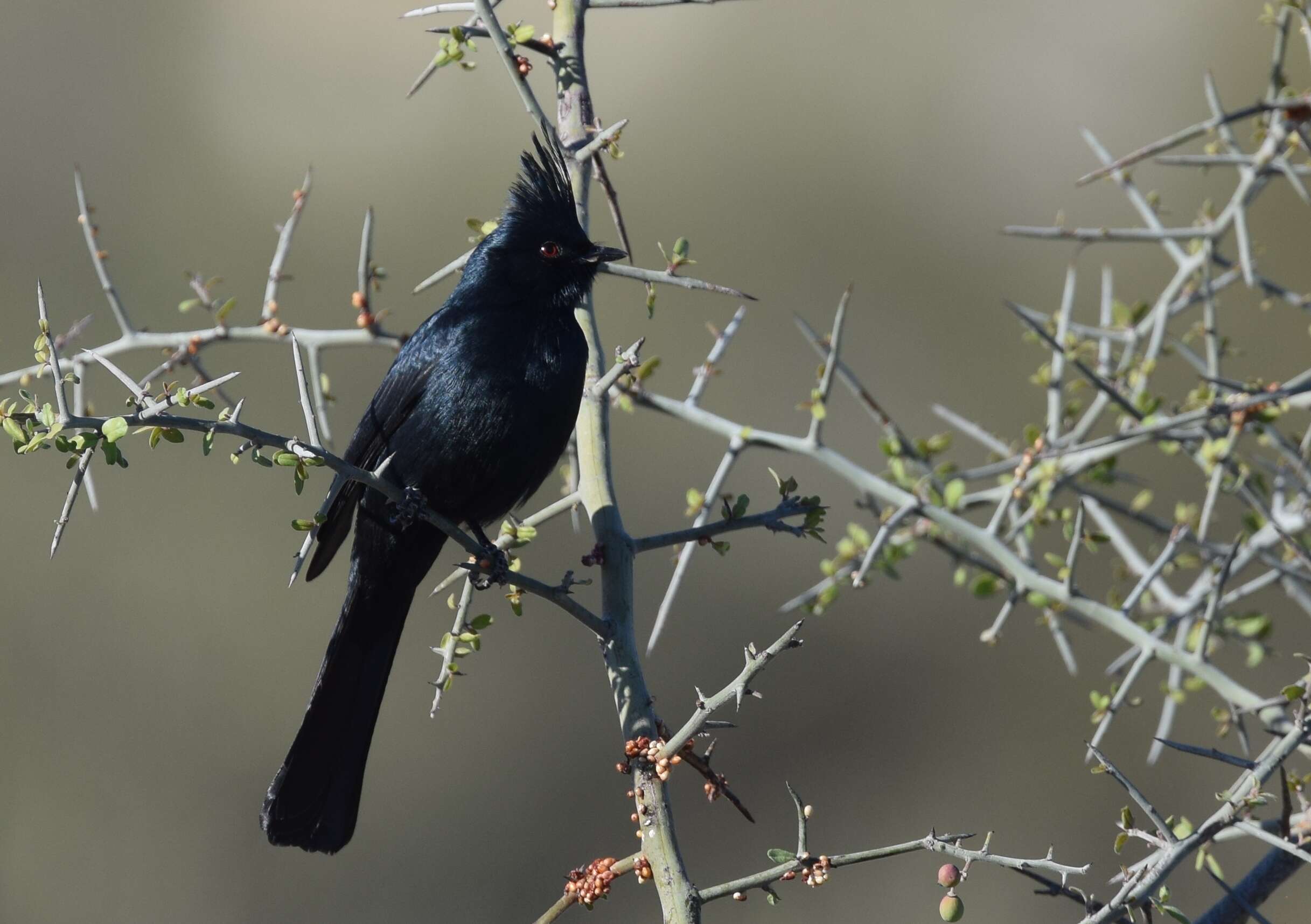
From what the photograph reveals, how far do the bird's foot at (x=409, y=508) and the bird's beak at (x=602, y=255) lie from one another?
908 millimetres

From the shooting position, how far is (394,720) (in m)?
7.33

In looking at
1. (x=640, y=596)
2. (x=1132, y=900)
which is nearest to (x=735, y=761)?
(x=640, y=596)

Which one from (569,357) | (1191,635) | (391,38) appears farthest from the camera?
(391,38)

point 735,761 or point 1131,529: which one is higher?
point 1131,529

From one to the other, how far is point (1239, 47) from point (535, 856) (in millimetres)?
6428

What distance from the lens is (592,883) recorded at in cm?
249

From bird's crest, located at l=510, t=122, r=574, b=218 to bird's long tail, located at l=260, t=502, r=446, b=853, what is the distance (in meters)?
1.09

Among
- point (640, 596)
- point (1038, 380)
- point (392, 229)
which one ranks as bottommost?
point (640, 596)

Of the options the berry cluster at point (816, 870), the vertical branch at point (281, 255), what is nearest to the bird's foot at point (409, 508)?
the vertical branch at point (281, 255)

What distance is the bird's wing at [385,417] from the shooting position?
3.88 meters

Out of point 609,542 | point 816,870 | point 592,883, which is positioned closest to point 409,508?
point 609,542

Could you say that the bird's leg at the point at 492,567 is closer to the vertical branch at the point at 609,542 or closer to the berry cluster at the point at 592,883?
the vertical branch at the point at 609,542

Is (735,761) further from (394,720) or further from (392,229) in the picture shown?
(392,229)

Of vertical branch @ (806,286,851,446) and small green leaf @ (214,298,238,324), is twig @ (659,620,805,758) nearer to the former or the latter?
vertical branch @ (806,286,851,446)
